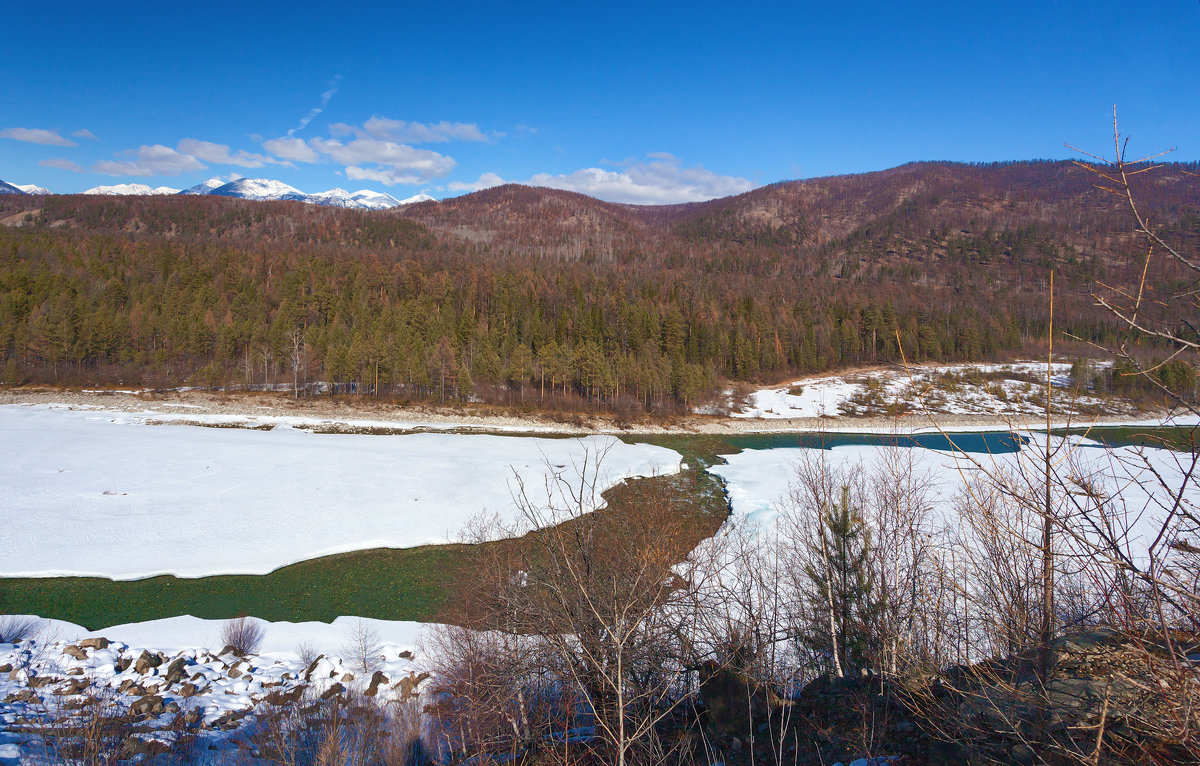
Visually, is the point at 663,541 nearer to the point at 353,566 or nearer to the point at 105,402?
the point at 353,566

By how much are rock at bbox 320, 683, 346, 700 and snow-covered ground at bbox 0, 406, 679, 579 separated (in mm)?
6913

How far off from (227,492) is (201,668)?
50.7 feet

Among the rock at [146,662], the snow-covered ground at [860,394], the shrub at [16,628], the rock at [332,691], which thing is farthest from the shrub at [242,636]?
the snow-covered ground at [860,394]

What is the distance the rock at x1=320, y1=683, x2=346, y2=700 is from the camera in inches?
412

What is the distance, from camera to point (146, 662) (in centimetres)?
1117

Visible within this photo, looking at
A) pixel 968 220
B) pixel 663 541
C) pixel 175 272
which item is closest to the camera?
pixel 663 541

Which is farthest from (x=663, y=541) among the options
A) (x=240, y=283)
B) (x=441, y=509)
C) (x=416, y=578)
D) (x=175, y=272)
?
(x=175, y=272)

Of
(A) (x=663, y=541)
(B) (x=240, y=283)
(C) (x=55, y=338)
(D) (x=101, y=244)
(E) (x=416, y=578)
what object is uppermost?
(D) (x=101, y=244)

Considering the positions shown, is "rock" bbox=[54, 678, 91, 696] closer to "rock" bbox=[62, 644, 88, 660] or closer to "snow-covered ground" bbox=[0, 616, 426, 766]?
"snow-covered ground" bbox=[0, 616, 426, 766]

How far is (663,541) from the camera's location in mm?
11922

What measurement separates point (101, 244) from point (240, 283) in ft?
93.0

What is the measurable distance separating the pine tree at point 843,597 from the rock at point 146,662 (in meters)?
13.1

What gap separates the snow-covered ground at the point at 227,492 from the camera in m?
18.4

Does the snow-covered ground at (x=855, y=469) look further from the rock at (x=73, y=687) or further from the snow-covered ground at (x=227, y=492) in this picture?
the rock at (x=73, y=687)
